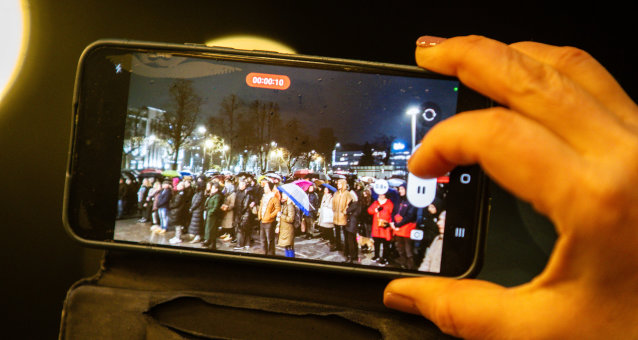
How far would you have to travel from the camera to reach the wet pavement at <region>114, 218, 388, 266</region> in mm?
437

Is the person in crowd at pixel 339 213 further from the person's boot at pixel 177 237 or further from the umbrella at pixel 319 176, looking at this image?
the person's boot at pixel 177 237

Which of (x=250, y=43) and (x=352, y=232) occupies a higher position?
(x=250, y=43)

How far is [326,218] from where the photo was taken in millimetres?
438

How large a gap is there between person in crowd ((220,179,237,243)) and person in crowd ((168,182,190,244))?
49mm

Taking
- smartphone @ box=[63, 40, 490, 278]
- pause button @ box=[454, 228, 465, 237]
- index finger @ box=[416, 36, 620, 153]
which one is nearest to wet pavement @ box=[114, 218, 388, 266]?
smartphone @ box=[63, 40, 490, 278]

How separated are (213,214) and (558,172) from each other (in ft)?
1.19

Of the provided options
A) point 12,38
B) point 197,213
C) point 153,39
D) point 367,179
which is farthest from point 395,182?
point 12,38

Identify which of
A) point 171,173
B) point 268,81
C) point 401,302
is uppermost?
point 268,81

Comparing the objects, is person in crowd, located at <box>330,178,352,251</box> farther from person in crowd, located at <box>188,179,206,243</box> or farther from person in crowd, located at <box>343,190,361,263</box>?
person in crowd, located at <box>188,179,206,243</box>

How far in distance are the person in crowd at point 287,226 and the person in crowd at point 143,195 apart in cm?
17

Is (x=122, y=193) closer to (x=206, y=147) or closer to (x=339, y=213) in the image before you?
(x=206, y=147)

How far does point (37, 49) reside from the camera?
1.68 feet

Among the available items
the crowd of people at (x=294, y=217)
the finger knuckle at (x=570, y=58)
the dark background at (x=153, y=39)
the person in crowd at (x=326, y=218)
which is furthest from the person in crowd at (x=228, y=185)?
the finger knuckle at (x=570, y=58)

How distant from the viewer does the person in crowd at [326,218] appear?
1.43 feet
